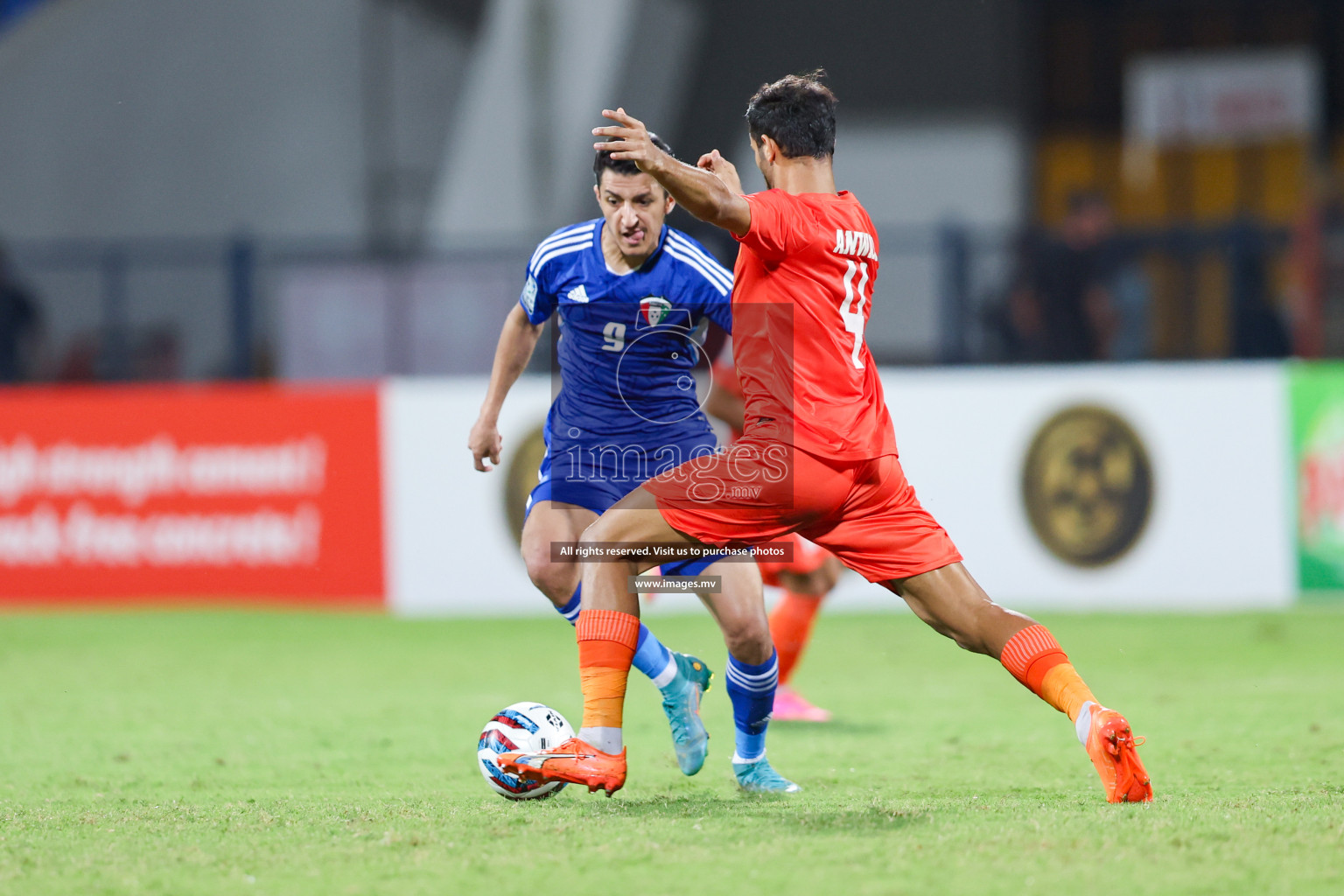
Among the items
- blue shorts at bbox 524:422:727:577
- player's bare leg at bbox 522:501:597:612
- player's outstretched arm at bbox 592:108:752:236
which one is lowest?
player's bare leg at bbox 522:501:597:612

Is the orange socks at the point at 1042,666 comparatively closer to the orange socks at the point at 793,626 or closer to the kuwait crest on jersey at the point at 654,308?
the kuwait crest on jersey at the point at 654,308

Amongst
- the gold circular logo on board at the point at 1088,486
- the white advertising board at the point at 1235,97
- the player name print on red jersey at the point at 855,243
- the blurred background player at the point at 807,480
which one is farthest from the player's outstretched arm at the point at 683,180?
the white advertising board at the point at 1235,97

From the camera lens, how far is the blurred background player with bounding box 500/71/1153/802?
4387 millimetres

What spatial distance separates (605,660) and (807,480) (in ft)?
2.56

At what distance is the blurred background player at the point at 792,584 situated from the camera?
21.5ft

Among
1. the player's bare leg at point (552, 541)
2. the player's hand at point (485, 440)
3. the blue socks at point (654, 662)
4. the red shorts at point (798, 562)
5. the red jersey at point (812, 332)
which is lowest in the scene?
the blue socks at point (654, 662)

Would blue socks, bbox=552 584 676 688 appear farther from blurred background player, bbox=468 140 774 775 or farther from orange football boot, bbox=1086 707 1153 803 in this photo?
orange football boot, bbox=1086 707 1153 803

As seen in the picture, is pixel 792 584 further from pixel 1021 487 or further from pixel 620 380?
pixel 1021 487

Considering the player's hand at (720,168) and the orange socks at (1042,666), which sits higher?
the player's hand at (720,168)

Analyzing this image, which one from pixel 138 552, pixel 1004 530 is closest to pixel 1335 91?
pixel 1004 530

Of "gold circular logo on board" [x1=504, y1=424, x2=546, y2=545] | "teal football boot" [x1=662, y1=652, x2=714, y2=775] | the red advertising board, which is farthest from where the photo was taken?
the red advertising board

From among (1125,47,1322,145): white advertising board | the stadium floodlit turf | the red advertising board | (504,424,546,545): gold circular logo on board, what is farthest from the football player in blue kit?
(1125,47,1322,145): white advertising board

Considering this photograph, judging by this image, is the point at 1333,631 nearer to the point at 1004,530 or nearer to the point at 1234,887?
the point at 1004,530

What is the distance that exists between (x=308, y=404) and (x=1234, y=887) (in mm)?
8352
